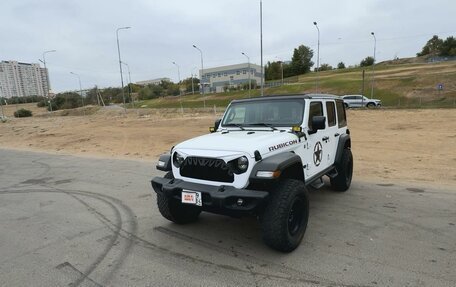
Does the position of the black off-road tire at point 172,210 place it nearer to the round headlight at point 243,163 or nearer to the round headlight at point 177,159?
the round headlight at point 177,159

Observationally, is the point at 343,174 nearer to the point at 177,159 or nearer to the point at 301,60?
the point at 177,159

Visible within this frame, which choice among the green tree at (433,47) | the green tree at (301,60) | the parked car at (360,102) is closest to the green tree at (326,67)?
the green tree at (301,60)

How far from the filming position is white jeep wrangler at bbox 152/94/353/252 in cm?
363

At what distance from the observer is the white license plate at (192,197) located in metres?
3.76

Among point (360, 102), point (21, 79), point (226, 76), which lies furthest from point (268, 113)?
point (21, 79)

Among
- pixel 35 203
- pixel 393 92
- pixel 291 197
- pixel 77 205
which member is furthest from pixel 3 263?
pixel 393 92

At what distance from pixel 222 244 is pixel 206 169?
105 cm

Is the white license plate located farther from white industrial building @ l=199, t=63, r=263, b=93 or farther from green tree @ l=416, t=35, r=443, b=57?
green tree @ l=416, t=35, r=443, b=57

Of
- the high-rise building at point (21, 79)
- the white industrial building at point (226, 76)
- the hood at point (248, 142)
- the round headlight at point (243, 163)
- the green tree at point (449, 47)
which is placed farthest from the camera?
the white industrial building at point (226, 76)

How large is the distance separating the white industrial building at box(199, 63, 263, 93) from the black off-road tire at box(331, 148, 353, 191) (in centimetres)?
11043

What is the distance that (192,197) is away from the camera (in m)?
3.82

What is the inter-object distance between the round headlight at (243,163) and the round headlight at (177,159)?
0.82 m

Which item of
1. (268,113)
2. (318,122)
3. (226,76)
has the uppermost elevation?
(226,76)

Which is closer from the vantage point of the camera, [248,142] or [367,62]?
[248,142]
